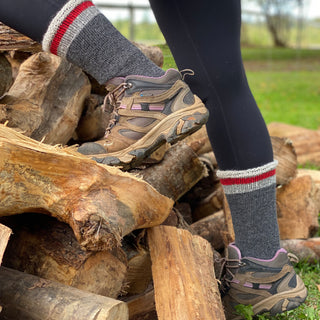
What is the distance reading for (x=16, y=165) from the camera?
1.43 meters

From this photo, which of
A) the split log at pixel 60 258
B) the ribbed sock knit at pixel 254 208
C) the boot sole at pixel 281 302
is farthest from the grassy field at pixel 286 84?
the boot sole at pixel 281 302

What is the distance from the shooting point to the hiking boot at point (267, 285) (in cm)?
195

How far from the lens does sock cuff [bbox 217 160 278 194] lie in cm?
189

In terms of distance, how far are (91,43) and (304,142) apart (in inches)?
121

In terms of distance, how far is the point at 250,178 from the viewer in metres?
1.90

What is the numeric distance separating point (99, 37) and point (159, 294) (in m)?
0.86

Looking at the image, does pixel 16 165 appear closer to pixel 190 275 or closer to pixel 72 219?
pixel 72 219

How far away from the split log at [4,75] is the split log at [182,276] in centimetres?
101

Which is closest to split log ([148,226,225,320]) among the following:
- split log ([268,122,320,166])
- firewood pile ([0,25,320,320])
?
firewood pile ([0,25,320,320])

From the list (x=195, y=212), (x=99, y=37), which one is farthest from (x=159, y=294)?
(x=195, y=212)

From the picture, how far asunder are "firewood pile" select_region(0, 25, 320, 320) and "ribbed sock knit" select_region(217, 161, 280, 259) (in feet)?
0.60

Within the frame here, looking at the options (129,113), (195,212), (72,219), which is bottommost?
(195,212)

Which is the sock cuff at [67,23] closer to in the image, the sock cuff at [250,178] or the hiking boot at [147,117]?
the hiking boot at [147,117]

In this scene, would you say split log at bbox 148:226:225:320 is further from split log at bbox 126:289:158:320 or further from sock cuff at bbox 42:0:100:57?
sock cuff at bbox 42:0:100:57
